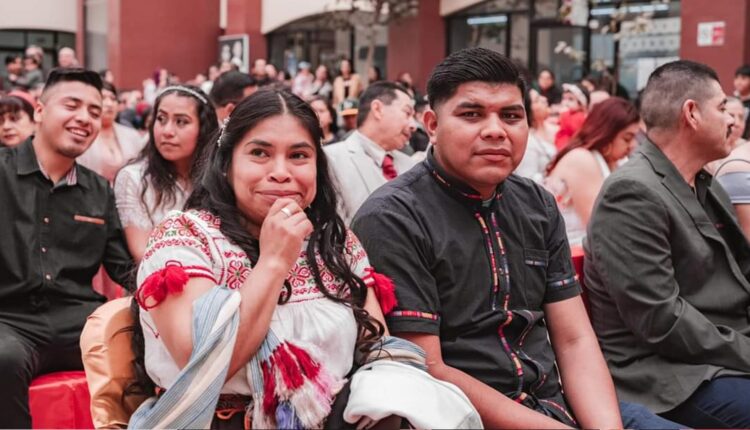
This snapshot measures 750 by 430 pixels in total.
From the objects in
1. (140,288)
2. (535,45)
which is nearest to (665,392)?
(140,288)

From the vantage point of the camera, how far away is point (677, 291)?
116 inches

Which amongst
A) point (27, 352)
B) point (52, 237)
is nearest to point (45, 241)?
point (52, 237)

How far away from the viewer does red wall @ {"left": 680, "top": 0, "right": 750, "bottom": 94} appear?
40.9 feet

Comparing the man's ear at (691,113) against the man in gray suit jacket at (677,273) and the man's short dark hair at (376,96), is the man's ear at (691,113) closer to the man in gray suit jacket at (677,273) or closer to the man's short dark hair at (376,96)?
the man in gray suit jacket at (677,273)

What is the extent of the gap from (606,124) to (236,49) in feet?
51.7

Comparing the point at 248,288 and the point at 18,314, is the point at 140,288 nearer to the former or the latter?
the point at 248,288

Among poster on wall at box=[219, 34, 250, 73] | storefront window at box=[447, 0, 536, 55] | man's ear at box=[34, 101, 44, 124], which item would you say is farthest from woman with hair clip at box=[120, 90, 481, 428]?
poster on wall at box=[219, 34, 250, 73]

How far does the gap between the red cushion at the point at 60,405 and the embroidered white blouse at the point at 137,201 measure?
→ 998 millimetres

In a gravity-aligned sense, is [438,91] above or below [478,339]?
above

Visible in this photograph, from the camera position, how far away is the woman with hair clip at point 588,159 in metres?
5.04

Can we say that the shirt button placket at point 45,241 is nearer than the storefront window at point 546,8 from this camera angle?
Yes

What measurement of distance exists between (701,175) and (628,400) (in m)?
0.92

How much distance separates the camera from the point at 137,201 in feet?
13.8

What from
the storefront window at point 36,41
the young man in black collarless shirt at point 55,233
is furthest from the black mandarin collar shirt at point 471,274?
the storefront window at point 36,41
